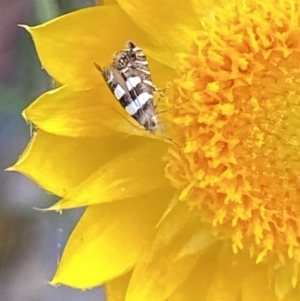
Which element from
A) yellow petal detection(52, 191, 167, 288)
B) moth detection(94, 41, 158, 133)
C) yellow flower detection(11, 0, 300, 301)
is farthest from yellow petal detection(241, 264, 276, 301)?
moth detection(94, 41, 158, 133)

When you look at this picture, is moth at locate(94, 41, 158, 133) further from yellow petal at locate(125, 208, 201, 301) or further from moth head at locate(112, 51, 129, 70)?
yellow petal at locate(125, 208, 201, 301)

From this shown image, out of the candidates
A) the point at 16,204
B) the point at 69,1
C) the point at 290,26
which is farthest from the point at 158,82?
the point at 16,204

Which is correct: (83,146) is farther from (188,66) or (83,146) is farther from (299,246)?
(299,246)

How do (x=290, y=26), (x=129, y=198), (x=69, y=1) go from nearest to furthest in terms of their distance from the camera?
(x=290, y=26)
(x=129, y=198)
(x=69, y=1)

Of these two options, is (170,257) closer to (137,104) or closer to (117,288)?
(117,288)


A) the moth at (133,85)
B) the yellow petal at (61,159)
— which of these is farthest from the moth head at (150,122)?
the yellow petal at (61,159)

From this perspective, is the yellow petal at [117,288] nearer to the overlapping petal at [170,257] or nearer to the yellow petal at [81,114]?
the overlapping petal at [170,257]
